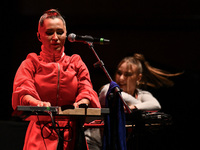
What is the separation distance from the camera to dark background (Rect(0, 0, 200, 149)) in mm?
2773

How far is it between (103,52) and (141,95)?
61cm

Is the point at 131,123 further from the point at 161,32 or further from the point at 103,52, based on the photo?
the point at 161,32

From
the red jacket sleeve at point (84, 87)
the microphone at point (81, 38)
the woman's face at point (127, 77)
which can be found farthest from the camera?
the woman's face at point (127, 77)

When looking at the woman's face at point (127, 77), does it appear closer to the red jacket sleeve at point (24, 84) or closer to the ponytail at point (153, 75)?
the ponytail at point (153, 75)

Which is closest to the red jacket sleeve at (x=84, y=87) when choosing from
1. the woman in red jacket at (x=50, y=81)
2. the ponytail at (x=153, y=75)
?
the woman in red jacket at (x=50, y=81)

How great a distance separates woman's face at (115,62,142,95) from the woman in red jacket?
→ 0.91 m

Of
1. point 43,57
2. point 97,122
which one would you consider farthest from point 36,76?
point 97,122

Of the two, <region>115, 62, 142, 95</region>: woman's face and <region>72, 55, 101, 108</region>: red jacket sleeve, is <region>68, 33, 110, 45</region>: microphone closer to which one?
<region>72, 55, 101, 108</region>: red jacket sleeve

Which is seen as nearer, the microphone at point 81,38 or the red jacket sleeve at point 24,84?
the red jacket sleeve at point 24,84

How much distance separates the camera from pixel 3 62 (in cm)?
268

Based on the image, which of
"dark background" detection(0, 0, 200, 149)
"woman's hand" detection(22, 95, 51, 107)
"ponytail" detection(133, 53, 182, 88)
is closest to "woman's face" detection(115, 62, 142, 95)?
"dark background" detection(0, 0, 200, 149)

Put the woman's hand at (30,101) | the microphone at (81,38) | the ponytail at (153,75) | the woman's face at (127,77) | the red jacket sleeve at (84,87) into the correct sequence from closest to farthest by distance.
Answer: the woman's hand at (30,101) → the red jacket sleeve at (84,87) → the microphone at (81,38) → the woman's face at (127,77) → the ponytail at (153,75)

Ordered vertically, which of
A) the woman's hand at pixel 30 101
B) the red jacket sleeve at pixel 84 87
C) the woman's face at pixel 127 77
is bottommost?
the woman's hand at pixel 30 101

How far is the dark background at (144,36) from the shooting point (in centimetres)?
277
